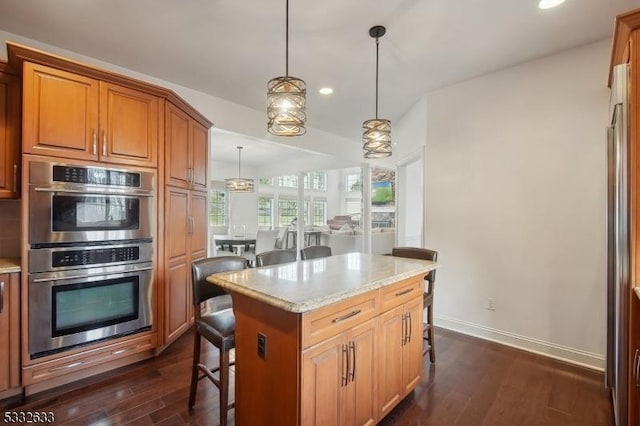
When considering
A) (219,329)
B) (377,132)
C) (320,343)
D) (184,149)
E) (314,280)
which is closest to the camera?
(320,343)

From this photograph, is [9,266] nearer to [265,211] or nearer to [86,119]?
[86,119]

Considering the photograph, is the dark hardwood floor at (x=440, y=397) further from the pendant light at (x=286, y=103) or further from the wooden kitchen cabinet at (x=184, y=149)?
the pendant light at (x=286, y=103)

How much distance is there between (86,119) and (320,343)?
242 cm

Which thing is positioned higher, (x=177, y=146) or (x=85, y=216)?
(x=177, y=146)

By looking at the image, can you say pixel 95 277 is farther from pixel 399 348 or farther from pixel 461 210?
pixel 461 210

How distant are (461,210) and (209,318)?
2.90 meters

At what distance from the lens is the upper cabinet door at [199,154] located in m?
3.30

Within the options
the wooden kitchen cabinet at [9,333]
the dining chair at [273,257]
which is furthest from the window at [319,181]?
the wooden kitchen cabinet at [9,333]

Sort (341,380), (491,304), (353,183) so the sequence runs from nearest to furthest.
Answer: (341,380), (491,304), (353,183)

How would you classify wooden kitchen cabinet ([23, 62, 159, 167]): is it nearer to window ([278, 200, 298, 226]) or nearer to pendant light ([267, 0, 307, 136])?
pendant light ([267, 0, 307, 136])

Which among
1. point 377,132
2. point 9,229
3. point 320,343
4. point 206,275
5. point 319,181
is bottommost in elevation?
point 320,343

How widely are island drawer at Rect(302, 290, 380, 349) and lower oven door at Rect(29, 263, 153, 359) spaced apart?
1910 mm

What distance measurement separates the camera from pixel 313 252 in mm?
3037

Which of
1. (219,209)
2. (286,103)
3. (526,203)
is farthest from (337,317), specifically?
(219,209)
